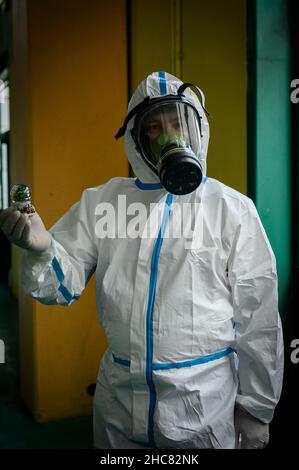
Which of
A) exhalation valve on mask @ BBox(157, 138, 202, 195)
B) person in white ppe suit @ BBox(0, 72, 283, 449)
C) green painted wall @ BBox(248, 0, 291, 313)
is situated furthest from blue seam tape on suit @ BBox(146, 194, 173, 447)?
green painted wall @ BBox(248, 0, 291, 313)

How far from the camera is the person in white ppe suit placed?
1345 millimetres

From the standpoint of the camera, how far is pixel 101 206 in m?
1.52

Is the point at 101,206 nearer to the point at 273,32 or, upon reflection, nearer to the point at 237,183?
the point at 237,183

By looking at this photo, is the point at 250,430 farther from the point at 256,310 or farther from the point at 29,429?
the point at 29,429

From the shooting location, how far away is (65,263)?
1.42 meters

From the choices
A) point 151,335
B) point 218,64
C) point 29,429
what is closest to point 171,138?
point 151,335

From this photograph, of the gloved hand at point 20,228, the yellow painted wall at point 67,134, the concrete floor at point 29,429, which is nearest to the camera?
the gloved hand at point 20,228

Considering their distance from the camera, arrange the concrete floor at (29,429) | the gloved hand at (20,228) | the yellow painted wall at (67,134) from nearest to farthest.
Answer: the gloved hand at (20,228) → the concrete floor at (29,429) → the yellow painted wall at (67,134)

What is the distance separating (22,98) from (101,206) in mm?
1642

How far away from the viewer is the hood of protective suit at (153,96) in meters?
1.46

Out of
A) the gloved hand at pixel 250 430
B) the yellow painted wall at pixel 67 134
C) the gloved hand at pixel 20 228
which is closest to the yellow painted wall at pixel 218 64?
the yellow painted wall at pixel 67 134

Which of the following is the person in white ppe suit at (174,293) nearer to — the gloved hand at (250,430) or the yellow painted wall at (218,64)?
the gloved hand at (250,430)

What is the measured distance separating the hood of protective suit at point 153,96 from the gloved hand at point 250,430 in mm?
740

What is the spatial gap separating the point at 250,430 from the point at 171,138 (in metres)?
0.89
